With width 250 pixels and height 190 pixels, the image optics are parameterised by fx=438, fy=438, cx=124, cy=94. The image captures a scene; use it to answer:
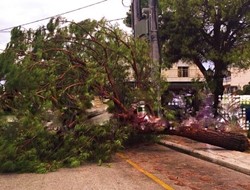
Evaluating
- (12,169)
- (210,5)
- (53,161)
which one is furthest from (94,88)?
(210,5)

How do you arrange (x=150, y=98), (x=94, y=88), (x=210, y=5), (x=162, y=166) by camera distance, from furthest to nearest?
(x=210, y=5), (x=150, y=98), (x=94, y=88), (x=162, y=166)

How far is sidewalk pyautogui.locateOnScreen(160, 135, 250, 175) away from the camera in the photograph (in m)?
9.77

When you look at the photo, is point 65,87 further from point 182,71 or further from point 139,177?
point 182,71

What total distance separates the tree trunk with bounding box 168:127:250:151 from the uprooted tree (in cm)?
148

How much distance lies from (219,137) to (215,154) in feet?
2.43

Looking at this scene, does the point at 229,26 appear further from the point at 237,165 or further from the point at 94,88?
the point at 237,165

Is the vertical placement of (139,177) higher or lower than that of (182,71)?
lower

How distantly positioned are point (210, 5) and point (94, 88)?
9577mm

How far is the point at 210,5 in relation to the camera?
19.5m

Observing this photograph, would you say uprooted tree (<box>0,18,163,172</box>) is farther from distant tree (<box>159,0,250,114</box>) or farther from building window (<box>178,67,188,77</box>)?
building window (<box>178,67,188,77</box>)

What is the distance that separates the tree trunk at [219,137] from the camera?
38.1ft

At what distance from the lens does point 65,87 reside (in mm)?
11586

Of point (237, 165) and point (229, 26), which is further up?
point (229, 26)

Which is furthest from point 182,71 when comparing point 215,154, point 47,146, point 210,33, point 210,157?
point 47,146
